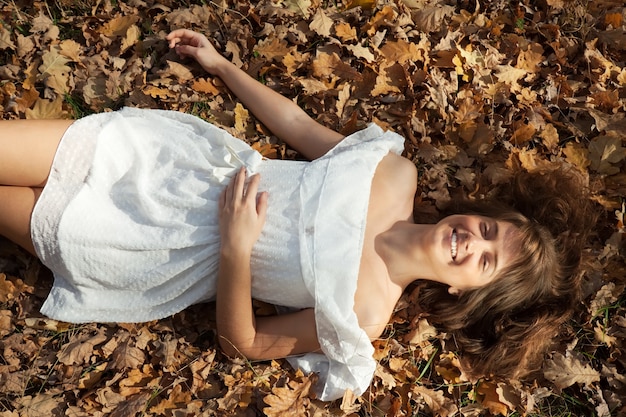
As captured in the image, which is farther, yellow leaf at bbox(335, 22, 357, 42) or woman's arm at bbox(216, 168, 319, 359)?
yellow leaf at bbox(335, 22, 357, 42)

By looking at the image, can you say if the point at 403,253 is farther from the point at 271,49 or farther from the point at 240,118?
the point at 271,49

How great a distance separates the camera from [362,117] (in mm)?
4141

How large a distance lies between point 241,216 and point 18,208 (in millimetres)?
1239

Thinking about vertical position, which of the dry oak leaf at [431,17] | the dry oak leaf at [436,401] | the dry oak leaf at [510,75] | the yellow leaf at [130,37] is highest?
the dry oak leaf at [431,17]

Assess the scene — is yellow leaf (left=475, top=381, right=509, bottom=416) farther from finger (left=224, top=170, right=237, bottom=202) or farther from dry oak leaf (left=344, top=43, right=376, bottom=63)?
dry oak leaf (left=344, top=43, right=376, bottom=63)

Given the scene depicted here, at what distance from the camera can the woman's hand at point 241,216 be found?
10.4ft

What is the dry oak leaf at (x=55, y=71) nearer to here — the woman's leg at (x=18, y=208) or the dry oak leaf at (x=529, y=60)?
the woman's leg at (x=18, y=208)

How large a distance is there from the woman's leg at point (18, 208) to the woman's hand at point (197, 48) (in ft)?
4.80

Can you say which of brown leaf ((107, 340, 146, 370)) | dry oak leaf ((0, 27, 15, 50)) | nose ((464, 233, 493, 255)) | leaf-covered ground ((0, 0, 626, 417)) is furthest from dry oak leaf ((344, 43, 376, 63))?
brown leaf ((107, 340, 146, 370))

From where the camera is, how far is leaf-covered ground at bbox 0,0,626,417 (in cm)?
347

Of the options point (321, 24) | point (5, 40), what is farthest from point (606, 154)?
point (5, 40)

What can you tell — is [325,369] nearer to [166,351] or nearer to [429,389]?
[429,389]

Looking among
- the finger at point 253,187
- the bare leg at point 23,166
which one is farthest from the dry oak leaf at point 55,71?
the finger at point 253,187

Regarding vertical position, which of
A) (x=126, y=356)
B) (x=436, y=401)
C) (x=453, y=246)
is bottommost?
(x=436, y=401)
